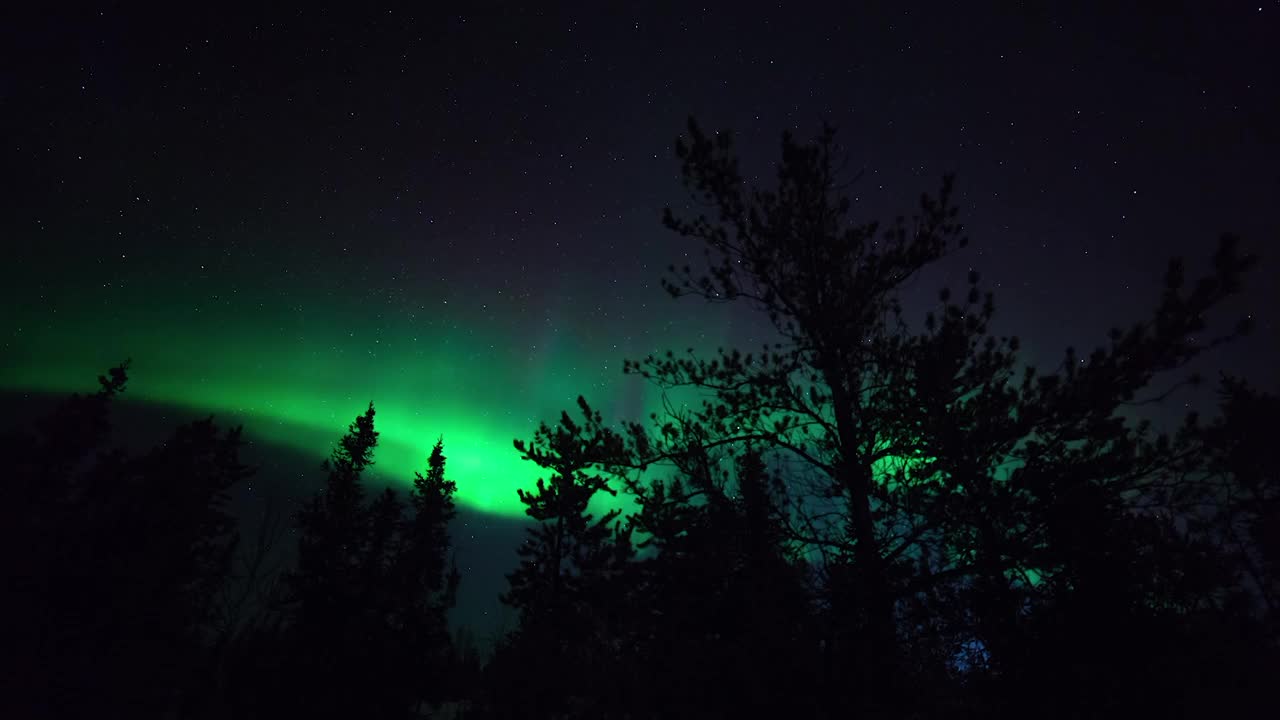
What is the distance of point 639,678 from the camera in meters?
8.60

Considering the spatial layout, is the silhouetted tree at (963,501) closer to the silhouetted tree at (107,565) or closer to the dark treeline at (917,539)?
the dark treeline at (917,539)

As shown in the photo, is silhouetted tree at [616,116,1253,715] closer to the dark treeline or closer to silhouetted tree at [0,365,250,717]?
the dark treeline

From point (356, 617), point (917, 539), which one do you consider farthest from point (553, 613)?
point (917, 539)

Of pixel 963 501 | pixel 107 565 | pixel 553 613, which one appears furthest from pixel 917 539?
pixel 107 565

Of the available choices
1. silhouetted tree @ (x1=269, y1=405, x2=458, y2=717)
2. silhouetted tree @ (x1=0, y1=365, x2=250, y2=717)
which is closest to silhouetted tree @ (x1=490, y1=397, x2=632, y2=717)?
silhouetted tree @ (x1=269, y1=405, x2=458, y2=717)

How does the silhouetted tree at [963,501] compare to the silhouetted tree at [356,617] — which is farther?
the silhouetted tree at [356,617]

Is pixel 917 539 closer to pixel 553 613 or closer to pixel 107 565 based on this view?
pixel 553 613

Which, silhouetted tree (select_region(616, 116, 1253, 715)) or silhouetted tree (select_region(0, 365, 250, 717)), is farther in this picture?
silhouetted tree (select_region(0, 365, 250, 717))

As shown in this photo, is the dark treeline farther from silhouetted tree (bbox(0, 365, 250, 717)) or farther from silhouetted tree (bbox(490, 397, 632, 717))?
silhouetted tree (bbox(0, 365, 250, 717))

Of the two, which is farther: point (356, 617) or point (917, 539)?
point (356, 617)

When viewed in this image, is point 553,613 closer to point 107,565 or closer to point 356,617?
point 356,617

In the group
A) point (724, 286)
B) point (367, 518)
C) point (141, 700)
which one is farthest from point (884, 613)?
point (141, 700)

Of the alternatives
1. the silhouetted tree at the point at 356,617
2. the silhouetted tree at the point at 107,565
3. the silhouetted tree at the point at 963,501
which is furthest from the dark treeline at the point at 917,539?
the silhouetted tree at the point at 107,565

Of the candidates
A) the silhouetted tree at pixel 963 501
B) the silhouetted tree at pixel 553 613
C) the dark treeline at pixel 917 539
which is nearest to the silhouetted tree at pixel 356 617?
the silhouetted tree at pixel 553 613
